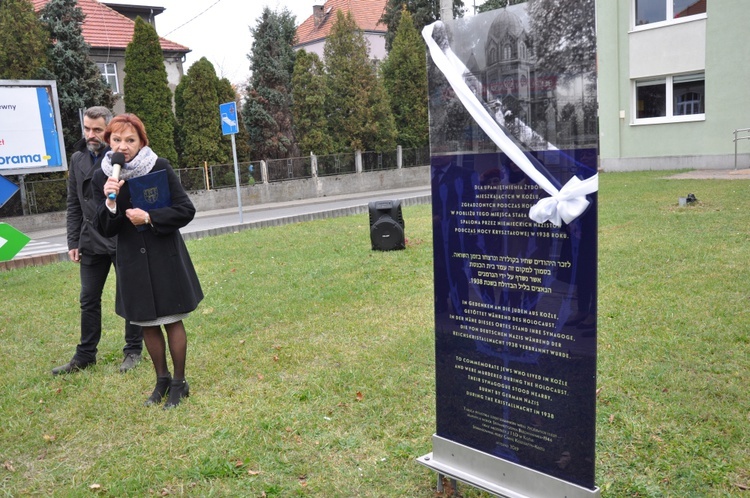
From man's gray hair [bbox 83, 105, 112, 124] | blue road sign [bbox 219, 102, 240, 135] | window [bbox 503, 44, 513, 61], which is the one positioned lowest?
window [bbox 503, 44, 513, 61]

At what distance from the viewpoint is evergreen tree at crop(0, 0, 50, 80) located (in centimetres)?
2189

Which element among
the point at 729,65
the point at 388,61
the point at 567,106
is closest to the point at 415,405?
the point at 567,106

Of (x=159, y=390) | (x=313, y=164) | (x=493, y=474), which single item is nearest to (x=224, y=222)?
(x=313, y=164)

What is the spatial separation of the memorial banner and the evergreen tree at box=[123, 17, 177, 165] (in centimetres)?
2328

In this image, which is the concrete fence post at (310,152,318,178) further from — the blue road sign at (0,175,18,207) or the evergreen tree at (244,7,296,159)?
the blue road sign at (0,175,18,207)

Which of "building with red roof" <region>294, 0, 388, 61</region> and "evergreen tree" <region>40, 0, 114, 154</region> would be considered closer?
"evergreen tree" <region>40, 0, 114, 154</region>

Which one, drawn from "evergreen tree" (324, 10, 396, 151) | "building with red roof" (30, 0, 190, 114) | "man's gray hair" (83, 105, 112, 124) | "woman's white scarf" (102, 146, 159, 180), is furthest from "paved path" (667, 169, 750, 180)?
"building with red roof" (30, 0, 190, 114)

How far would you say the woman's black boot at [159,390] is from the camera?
184 inches

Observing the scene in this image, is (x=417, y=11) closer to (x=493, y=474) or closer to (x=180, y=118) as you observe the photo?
(x=180, y=118)

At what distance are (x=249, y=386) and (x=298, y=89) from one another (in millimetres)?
25351

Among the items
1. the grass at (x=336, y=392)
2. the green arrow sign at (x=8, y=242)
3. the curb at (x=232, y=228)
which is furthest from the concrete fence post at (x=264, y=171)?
the green arrow sign at (x=8, y=242)

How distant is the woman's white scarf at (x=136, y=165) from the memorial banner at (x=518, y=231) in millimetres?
2275

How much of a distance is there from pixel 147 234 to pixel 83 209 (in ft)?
4.55

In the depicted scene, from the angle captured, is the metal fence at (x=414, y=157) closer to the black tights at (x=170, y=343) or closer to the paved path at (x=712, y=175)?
the paved path at (x=712, y=175)
